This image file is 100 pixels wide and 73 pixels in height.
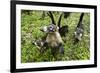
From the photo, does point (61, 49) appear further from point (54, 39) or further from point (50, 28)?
point (50, 28)

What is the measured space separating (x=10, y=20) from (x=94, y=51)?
959mm

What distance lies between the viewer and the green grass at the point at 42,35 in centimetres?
204

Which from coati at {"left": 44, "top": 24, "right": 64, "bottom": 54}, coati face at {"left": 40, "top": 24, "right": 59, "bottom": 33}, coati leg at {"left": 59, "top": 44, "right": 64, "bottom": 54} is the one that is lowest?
coati leg at {"left": 59, "top": 44, "right": 64, "bottom": 54}

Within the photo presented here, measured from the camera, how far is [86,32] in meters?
2.29

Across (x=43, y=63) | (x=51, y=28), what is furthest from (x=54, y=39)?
(x=43, y=63)

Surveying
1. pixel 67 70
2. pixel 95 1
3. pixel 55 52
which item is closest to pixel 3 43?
pixel 55 52

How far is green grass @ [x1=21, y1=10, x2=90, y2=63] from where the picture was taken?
6.71 feet

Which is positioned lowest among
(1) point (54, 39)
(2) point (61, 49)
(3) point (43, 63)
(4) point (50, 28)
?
(3) point (43, 63)

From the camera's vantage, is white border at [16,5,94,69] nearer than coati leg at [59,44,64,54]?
Yes

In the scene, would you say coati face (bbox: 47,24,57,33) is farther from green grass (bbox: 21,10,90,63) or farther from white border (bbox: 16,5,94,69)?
white border (bbox: 16,5,94,69)

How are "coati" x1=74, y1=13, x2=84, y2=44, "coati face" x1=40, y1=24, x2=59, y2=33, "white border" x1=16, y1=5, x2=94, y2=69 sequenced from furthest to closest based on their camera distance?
"coati" x1=74, y1=13, x2=84, y2=44, "coati face" x1=40, y1=24, x2=59, y2=33, "white border" x1=16, y1=5, x2=94, y2=69

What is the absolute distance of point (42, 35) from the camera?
211 centimetres

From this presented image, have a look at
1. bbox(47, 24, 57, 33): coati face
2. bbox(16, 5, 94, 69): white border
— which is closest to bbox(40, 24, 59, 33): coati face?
bbox(47, 24, 57, 33): coati face

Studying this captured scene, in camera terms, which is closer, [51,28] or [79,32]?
[51,28]
